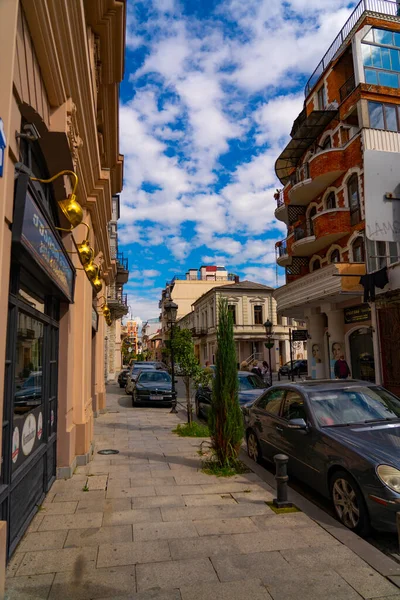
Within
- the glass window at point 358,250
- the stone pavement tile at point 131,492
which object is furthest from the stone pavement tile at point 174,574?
the glass window at point 358,250

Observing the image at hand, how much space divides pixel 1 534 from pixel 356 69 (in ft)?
68.3

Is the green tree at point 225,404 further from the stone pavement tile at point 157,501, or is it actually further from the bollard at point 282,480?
the bollard at point 282,480

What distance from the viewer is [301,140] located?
21219mm

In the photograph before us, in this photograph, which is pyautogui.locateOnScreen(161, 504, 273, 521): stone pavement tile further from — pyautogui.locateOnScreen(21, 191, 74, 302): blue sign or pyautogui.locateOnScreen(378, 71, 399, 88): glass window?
pyautogui.locateOnScreen(378, 71, 399, 88): glass window

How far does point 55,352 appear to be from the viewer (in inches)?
243

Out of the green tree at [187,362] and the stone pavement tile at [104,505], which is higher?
the green tree at [187,362]

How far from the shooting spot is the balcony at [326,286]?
16.0m

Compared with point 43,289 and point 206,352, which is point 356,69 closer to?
point 43,289

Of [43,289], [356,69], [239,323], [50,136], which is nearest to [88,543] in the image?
[43,289]

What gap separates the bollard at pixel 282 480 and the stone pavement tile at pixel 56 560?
2.18 m

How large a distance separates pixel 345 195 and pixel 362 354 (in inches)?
274

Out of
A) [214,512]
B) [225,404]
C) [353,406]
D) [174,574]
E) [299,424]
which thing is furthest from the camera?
[225,404]

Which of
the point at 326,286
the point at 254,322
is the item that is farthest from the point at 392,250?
the point at 254,322

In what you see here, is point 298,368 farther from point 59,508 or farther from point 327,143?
point 59,508
